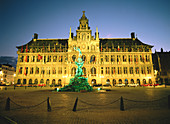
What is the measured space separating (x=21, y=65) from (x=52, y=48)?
12936mm

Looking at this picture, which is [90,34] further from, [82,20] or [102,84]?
[102,84]

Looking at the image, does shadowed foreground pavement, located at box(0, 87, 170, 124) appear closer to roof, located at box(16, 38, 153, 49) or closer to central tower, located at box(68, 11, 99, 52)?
central tower, located at box(68, 11, 99, 52)

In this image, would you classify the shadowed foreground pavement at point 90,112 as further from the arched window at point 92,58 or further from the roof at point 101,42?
the roof at point 101,42

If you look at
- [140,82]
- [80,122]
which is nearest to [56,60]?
[140,82]

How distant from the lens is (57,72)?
4125cm

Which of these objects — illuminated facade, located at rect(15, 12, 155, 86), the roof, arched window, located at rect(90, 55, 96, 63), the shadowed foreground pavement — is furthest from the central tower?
the shadowed foreground pavement

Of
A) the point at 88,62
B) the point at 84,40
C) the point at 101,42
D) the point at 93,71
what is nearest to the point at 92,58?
the point at 88,62

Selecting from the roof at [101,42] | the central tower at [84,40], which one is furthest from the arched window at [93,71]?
the roof at [101,42]

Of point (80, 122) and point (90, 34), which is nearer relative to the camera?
point (80, 122)

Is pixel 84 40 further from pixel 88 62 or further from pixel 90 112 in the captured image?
pixel 90 112

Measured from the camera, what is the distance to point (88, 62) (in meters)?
40.4

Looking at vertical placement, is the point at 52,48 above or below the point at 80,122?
above

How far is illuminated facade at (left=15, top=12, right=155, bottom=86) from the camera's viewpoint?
4041 cm

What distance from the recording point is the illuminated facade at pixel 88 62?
4041 cm
